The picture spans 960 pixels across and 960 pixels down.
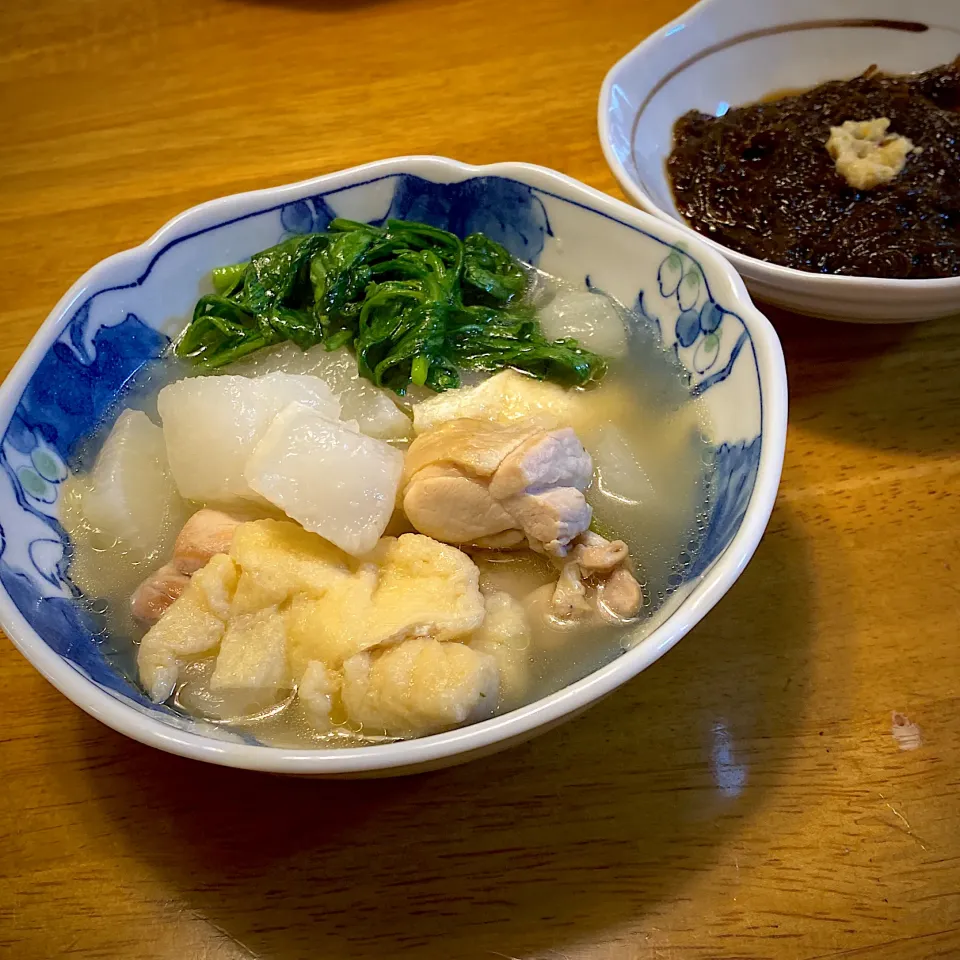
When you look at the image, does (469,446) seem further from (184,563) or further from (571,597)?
(184,563)

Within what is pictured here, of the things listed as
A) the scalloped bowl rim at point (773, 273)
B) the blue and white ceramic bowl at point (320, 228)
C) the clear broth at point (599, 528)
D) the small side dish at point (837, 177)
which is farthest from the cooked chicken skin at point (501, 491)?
the small side dish at point (837, 177)

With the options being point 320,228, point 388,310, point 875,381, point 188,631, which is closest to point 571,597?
point 188,631

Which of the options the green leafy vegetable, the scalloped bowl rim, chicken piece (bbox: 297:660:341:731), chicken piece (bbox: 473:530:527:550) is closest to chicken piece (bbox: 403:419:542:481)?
chicken piece (bbox: 473:530:527:550)

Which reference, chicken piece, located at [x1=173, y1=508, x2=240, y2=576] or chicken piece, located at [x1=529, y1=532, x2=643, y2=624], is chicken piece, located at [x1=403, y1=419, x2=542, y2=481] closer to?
chicken piece, located at [x1=529, y1=532, x2=643, y2=624]

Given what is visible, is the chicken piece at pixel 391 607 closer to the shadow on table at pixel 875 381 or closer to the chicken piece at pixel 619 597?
the chicken piece at pixel 619 597

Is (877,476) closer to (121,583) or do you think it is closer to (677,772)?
(677,772)

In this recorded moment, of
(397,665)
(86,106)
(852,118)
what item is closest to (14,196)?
(86,106)
